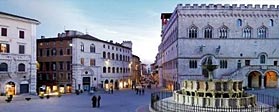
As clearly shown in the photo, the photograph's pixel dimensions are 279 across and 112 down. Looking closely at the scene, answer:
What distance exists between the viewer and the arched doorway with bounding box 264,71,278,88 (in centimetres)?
5078

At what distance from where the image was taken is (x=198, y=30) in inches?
1961

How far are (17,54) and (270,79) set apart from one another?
40.5 metres

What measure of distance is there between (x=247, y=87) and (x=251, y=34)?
29.3 feet

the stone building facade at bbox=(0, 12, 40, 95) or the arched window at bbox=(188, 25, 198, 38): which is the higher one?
the arched window at bbox=(188, 25, 198, 38)

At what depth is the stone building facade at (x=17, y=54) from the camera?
42812 millimetres

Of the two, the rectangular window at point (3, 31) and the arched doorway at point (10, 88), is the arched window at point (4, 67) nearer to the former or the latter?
the arched doorway at point (10, 88)

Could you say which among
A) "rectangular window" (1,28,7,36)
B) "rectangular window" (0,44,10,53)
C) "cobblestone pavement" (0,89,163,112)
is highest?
"rectangular window" (1,28,7,36)

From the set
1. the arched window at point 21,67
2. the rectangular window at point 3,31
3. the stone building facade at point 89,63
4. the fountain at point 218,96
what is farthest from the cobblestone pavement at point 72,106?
the stone building facade at point 89,63

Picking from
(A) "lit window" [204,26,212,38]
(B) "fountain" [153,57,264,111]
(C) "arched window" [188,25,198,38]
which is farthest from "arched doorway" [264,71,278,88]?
(B) "fountain" [153,57,264,111]

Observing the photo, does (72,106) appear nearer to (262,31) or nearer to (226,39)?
(226,39)

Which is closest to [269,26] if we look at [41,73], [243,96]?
[243,96]

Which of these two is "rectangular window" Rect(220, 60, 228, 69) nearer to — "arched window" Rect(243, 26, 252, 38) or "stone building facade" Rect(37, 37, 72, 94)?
"arched window" Rect(243, 26, 252, 38)

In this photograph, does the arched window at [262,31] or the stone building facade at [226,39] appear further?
the arched window at [262,31]

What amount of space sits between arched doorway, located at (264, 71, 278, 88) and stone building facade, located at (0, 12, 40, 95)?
124ft
